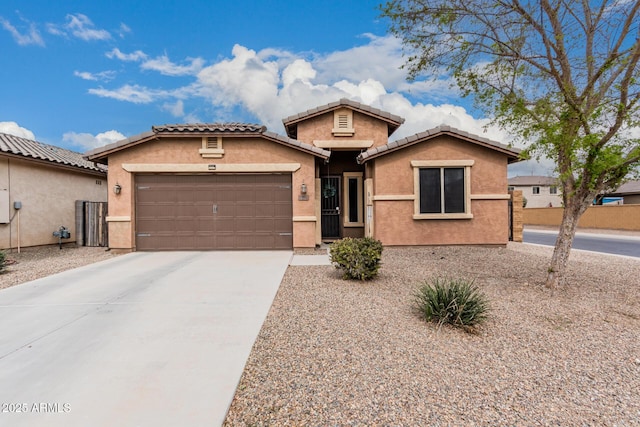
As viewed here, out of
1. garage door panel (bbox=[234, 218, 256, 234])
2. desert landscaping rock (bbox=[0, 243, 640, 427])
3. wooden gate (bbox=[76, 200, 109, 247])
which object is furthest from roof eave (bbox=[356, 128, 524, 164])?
wooden gate (bbox=[76, 200, 109, 247])

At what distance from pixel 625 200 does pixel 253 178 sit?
37.6m

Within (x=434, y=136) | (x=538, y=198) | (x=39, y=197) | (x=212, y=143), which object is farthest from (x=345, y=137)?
(x=538, y=198)

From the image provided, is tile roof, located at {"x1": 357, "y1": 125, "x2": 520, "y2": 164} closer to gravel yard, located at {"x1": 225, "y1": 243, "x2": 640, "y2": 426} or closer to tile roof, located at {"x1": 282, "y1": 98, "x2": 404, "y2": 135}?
tile roof, located at {"x1": 282, "y1": 98, "x2": 404, "y2": 135}

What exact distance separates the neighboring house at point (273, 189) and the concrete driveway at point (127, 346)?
11.3 ft

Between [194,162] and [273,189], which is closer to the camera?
[194,162]

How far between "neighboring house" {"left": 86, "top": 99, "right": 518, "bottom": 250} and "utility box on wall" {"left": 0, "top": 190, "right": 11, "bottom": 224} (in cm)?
308

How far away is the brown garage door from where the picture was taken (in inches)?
406

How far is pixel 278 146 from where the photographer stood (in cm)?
1031

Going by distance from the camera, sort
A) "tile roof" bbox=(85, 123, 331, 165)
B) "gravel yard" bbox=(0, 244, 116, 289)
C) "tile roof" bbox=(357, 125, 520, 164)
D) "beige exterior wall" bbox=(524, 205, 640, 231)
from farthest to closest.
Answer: "beige exterior wall" bbox=(524, 205, 640, 231) → "tile roof" bbox=(357, 125, 520, 164) → "tile roof" bbox=(85, 123, 331, 165) → "gravel yard" bbox=(0, 244, 116, 289)

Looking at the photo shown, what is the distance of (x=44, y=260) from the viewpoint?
922 cm

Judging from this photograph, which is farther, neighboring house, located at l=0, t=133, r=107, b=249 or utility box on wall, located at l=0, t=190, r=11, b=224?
neighboring house, located at l=0, t=133, r=107, b=249

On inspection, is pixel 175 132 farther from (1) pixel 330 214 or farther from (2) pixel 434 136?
(2) pixel 434 136

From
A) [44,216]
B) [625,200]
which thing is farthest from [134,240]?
[625,200]

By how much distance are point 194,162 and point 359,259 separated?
6589mm
